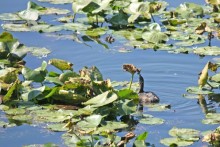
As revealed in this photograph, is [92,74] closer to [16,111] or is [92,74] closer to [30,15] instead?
[16,111]

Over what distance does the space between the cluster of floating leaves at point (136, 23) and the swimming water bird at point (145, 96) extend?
0.75 m

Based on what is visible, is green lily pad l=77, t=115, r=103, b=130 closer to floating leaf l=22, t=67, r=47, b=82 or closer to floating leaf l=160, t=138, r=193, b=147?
floating leaf l=160, t=138, r=193, b=147

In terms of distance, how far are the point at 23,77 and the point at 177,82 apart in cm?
76

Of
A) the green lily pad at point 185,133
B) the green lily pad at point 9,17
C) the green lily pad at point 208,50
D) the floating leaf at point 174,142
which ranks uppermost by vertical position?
the green lily pad at point 9,17

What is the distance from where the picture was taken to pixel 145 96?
148 inches

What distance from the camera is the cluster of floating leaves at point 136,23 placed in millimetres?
4656

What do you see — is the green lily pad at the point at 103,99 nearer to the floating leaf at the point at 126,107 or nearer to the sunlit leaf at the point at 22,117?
the floating leaf at the point at 126,107

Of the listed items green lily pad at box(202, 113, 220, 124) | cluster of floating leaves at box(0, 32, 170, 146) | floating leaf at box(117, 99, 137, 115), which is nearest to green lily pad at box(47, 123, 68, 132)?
cluster of floating leaves at box(0, 32, 170, 146)

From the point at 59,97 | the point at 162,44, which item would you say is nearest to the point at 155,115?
the point at 59,97

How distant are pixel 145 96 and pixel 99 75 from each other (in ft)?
0.78

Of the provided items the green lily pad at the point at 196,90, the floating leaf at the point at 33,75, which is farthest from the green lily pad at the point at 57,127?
the green lily pad at the point at 196,90

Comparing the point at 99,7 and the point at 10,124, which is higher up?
the point at 99,7

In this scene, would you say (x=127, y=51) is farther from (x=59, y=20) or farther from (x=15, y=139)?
(x=15, y=139)

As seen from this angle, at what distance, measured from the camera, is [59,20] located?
201 inches
